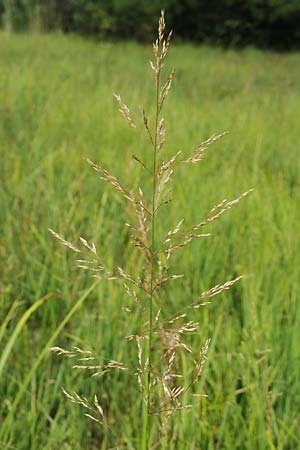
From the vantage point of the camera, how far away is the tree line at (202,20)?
13891 mm

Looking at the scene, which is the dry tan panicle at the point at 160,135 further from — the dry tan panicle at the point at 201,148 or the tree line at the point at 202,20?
the tree line at the point at 202,20

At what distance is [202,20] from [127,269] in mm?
13579

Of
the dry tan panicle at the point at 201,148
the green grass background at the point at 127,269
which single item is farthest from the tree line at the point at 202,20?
the dry tan panicle at the point at 201,148

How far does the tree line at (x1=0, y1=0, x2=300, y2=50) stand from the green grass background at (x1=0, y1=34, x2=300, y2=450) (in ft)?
33.7

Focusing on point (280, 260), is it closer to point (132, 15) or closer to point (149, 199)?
point (149, 199)

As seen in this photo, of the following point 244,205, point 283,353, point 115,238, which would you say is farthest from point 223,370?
point 244,205

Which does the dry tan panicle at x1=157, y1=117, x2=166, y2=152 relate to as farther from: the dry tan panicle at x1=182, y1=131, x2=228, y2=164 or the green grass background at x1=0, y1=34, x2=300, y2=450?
the green grass background at x1=0, y1=34, x2=300, y2=450

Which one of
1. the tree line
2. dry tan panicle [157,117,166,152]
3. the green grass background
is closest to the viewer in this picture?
dry tan panicle [157,117,166,152]

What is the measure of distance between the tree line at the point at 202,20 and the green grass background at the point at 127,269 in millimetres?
10273

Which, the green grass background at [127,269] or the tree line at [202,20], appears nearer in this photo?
the green grass background at [127,269]

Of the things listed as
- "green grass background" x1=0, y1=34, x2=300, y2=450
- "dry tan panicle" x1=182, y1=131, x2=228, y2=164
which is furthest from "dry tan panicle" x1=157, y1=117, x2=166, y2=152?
"green grass background" x1=0, y1=34, x2=300, y2=450

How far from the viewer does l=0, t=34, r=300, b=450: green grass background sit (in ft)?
4.50

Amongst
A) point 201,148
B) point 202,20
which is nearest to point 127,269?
point 201,148

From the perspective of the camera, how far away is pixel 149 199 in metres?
2.63
